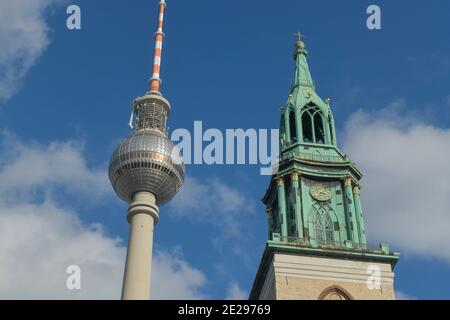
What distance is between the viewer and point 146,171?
73.7m

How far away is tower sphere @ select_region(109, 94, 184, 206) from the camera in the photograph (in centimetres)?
7394

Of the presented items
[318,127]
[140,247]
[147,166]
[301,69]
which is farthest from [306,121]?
[140,247]

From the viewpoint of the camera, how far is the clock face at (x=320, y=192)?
74.5 metres

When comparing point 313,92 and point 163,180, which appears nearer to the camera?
point 163,180

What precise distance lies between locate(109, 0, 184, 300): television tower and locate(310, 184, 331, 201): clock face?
15.0 m

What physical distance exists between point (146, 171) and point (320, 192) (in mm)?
19139

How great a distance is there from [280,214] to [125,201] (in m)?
17.6

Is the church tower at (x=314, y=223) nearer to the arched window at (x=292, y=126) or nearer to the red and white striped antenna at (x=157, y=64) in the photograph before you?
the arched window at (x=292, y=126)

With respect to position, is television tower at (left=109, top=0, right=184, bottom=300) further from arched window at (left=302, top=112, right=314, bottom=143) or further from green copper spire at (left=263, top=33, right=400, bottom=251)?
arched window at (left=302, top=112, right=314, bottom=143)

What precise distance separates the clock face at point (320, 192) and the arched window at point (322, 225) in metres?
1.23

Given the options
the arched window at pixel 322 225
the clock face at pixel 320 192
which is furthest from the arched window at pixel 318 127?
the arched window at pixel 322 225
